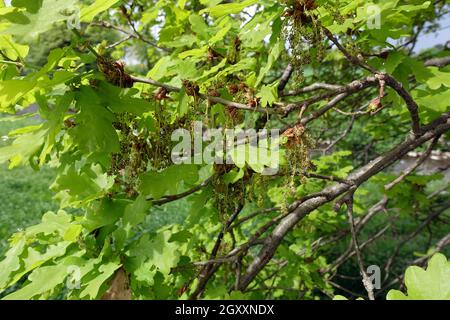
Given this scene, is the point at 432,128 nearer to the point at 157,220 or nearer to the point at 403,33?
the point at 403,33

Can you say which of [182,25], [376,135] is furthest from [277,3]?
[376,135]

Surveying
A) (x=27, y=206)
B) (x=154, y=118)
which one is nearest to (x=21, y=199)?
(x=27, y=206)

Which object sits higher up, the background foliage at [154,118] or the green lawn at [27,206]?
the background foliage at [154,118]

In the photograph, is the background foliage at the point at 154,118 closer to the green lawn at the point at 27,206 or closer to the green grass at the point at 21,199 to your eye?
the green grass at the point at 21,199

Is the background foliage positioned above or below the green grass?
above

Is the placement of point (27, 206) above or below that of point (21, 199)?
above

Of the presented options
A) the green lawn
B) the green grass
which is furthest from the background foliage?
the green lawn

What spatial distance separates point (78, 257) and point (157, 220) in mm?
7327

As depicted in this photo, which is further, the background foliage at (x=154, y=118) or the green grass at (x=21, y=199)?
the green grass at (x=21, y=199)

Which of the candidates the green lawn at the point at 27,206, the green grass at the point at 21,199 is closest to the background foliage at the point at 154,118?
the green grass at the point at 21,199

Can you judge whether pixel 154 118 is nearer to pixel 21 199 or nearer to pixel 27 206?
pixel 27 206

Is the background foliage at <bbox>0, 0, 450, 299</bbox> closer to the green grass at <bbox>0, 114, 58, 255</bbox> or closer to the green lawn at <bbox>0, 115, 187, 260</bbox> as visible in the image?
the green grass at <bbox>0, 114, 58, 255</bbox>
